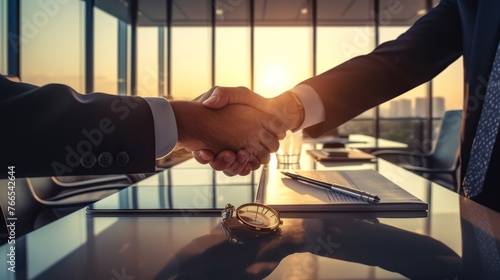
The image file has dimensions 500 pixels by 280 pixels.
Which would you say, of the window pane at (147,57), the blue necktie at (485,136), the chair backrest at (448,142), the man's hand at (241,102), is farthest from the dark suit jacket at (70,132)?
the window pane at (147,57)

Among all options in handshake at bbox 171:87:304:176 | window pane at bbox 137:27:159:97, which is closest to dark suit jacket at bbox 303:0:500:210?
handshake at bbox 171:87:304:176

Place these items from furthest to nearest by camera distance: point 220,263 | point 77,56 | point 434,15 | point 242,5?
point 242,5 < point 77,56 < point 434,15 < point 220,263

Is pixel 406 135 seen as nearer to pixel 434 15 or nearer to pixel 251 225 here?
pixel 434 15

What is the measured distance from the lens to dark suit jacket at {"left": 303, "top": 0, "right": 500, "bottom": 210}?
37.5 inches

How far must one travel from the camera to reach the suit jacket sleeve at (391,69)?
1040 mm

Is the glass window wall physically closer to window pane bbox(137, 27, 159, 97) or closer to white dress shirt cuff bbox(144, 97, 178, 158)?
window pane bbox(137, 27, 159, 97)

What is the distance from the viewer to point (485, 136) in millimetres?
838

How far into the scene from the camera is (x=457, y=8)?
1.10 metres

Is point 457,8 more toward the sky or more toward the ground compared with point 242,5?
more toward the ground

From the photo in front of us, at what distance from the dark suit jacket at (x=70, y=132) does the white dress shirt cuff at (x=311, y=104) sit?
497mm

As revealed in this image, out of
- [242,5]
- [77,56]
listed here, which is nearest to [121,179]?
[77,56]

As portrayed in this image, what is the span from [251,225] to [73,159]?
0.36 meters

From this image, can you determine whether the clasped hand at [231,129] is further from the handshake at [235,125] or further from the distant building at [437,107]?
the distant building at [437,107]

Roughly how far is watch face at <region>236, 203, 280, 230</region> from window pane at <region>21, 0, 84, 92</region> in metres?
3.03
